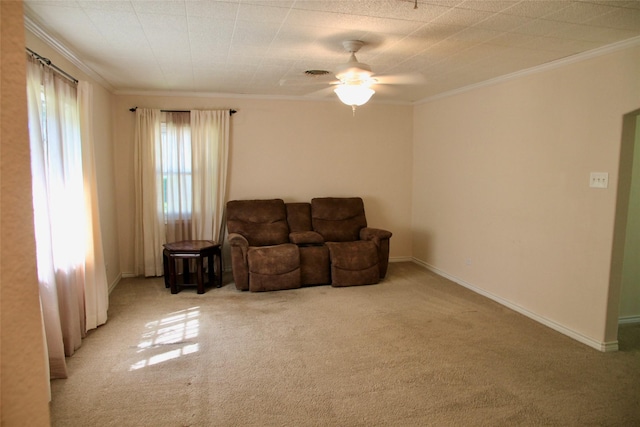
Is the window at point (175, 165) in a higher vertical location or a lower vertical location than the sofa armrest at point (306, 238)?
higher

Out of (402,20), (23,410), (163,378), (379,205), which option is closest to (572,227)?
(402,20)

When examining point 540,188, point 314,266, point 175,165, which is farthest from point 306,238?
point 540,188

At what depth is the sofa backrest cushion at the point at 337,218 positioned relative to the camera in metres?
5.45

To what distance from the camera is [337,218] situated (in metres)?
5.53

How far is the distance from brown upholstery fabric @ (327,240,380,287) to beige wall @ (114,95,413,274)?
1.16 m

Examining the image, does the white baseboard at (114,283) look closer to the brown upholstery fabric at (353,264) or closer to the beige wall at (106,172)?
the beige wall at (106,172)

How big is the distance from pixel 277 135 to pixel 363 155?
1.31m

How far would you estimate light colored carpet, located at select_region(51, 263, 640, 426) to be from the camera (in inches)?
92.4

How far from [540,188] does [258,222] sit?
329 centimetres

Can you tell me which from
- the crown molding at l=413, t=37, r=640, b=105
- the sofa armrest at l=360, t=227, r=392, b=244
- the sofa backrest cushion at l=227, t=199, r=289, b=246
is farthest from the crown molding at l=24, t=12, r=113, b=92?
the crown molding at l=413, t=37, r=640, b=105

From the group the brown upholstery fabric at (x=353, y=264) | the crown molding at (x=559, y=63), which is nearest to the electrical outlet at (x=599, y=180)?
the crown molding at (x=559, y=63)

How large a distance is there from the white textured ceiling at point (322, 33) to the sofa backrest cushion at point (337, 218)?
195cm

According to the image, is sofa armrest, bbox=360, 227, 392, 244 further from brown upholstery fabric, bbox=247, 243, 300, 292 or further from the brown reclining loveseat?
brown upholstery fabric, bbox=247, 243, 300, 292

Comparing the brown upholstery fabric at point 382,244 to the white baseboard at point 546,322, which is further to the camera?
the brown upholstery fabric at point 382,244
